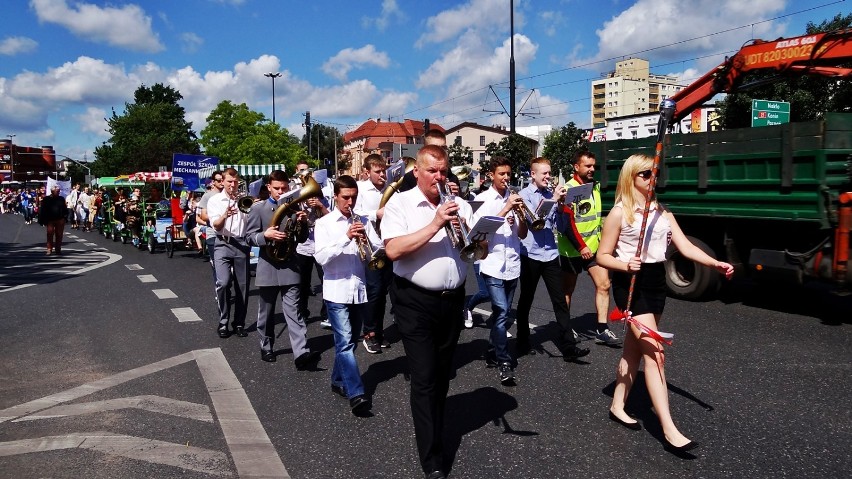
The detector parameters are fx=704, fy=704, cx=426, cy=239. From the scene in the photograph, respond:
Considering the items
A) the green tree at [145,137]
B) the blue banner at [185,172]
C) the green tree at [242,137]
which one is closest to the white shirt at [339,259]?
the blue banner at [185,172]

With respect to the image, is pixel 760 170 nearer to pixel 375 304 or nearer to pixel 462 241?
pixel 375 304

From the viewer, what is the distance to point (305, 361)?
6160 mm

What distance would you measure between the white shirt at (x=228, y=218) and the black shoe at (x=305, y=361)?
189cm

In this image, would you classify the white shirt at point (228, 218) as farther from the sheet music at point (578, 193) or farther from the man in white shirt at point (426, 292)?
the man in white shirt at point (426, 292)

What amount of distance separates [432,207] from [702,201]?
6262 mm

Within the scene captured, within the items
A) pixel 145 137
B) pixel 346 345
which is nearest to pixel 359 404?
pixel 346 345

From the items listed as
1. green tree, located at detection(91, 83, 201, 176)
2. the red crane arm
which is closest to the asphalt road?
the red crane arm

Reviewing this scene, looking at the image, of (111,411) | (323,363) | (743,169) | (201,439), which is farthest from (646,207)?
(743,169)

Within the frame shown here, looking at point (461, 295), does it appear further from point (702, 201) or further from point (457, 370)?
point (702, 201)

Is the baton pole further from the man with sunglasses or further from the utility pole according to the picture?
the utility pole

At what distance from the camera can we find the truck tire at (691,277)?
29.1 ft

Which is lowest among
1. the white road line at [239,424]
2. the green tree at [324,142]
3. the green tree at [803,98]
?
the white road line at [239,424]

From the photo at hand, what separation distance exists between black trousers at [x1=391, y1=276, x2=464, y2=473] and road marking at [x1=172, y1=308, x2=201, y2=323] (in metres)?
5.35

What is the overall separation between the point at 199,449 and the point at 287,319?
1969mm
